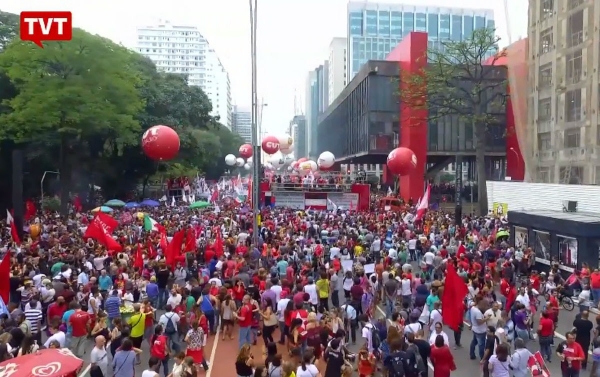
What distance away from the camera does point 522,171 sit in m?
49.9

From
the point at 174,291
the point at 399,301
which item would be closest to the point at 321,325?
the point at 174,291

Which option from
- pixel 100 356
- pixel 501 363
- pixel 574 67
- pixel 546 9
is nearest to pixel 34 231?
pixel 100 356

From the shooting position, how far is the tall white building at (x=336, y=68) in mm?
152125

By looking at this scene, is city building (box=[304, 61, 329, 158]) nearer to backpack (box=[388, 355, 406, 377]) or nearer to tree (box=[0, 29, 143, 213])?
tree (box=[0, 29, 143, 213])

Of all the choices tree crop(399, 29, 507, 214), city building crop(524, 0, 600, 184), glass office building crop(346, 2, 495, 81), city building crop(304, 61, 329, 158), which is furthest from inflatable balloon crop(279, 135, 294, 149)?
city building crop(304, 61, 329, 158)

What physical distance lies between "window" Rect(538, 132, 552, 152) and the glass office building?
340 ft

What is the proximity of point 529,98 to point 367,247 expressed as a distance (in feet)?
67.1

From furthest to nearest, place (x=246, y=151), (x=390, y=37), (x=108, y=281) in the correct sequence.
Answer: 1. (x=390, y=37)
2. (x=246, y=151)
3. (x=108, y=281)

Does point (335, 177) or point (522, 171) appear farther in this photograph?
point (522, 171)

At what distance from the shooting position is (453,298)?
10.9 m

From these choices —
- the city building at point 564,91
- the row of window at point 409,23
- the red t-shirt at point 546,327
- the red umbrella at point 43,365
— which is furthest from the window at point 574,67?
the row of window at point 409,23

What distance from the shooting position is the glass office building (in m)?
142

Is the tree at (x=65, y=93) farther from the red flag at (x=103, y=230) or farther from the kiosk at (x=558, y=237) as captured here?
the kiosk at (x=558, y=237)

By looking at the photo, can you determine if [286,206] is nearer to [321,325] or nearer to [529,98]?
[529,98]
